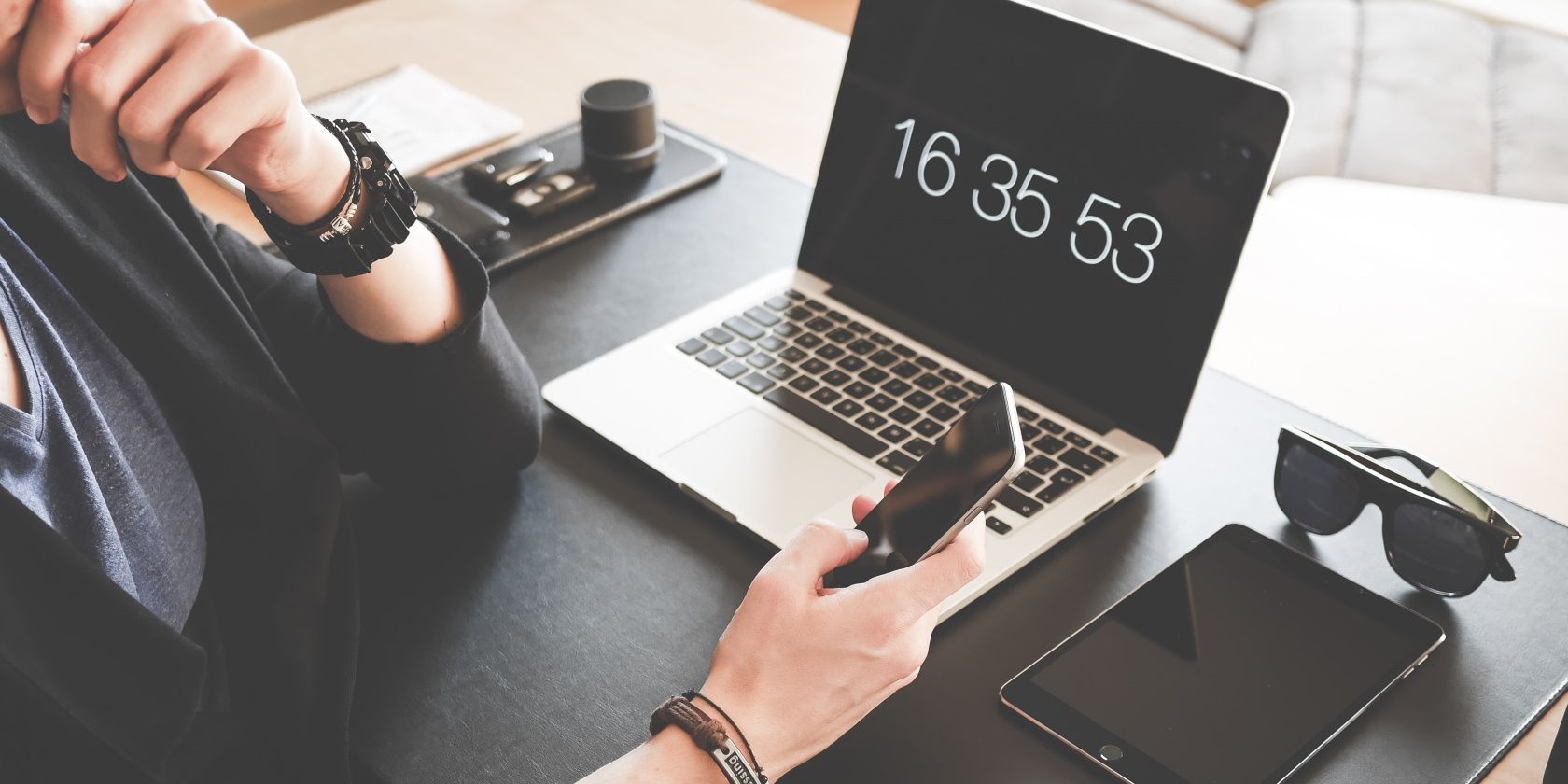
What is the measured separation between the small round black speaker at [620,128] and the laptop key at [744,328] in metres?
0.33

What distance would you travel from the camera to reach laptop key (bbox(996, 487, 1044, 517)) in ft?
2.75

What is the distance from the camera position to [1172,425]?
879 mm

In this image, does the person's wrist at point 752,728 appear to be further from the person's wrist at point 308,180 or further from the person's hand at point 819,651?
the person's wrist at point 308,180

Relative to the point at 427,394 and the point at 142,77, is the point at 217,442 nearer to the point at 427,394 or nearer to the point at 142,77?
the point at 427,394

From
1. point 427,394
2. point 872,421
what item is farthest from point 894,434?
point 427,394

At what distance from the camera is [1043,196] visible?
925mm

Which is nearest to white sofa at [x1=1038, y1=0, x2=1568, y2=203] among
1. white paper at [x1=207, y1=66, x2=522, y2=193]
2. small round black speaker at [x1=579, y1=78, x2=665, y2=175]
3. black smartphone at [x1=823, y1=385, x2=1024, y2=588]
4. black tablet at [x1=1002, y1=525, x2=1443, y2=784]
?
small round black speaker at [x1=579, y1=78, x2=665, y2=175]

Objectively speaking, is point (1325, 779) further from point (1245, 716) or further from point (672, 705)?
point (672, 705)

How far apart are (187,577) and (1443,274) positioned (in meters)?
1.10

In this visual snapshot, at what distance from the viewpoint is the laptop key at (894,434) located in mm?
907

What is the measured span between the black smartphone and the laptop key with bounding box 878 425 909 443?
6.3 inches

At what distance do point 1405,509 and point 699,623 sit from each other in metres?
0.46

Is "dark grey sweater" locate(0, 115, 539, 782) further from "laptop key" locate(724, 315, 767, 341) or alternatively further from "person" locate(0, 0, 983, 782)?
"laptop key" locate(724, 315, 767, 341)

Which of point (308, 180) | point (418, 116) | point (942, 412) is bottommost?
point (418, 116)
